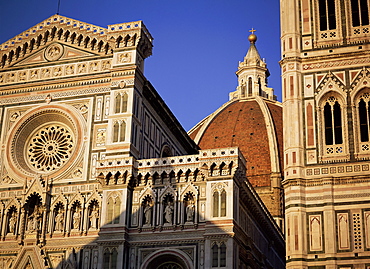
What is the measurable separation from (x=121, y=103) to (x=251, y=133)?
37873 millimetres

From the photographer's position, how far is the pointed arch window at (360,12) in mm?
34469

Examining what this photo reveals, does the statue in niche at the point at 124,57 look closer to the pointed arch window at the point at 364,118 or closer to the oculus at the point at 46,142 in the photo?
the oculus at the point at 46,142

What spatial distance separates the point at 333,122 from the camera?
108 ft

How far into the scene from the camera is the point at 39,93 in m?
37.6

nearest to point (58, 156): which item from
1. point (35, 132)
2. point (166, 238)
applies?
point (35, 132)

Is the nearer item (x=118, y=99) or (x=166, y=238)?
(x=166, y=238)

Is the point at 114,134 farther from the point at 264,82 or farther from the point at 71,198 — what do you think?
the point at 264,82

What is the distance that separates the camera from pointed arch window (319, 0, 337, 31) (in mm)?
34750

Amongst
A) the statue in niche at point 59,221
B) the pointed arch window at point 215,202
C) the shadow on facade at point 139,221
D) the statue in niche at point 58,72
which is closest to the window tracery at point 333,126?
the shadow on facade at point 139,221

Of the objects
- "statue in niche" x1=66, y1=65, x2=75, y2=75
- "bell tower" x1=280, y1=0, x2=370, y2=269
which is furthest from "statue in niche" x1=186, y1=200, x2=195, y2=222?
"statue in niche" x1=66, y1=65, x2=75, y2=75

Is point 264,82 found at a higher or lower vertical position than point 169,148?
higher

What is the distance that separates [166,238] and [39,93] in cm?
1084

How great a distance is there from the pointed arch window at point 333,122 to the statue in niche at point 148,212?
850 cm

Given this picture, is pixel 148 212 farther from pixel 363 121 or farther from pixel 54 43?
pixel 54 43
